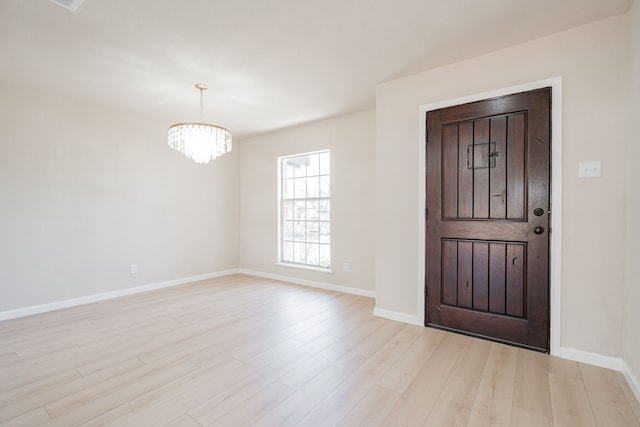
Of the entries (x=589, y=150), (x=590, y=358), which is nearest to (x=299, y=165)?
(x=589, y=150)

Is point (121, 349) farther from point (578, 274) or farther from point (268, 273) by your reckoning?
point (578, 274)

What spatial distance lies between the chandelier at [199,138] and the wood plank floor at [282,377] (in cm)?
181

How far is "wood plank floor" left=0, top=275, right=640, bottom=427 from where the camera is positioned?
161 cm

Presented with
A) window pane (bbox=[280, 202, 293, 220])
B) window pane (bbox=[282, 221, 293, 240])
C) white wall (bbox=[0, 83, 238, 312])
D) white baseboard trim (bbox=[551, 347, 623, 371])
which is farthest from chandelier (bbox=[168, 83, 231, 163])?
white baseboard trim (bbox=[551, 347, 623, 371])

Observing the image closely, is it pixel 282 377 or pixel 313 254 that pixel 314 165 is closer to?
pixel 313 254

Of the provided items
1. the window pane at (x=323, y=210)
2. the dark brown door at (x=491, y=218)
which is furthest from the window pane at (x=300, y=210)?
the dark brown door at (x=491, y=218)

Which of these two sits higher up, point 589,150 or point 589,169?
point 589,150

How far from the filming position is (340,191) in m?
4.29

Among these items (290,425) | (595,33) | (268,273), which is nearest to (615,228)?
(595,33)

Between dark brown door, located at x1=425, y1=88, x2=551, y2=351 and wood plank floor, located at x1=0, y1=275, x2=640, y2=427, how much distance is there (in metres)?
0.26

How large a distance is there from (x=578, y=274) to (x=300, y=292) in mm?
3074

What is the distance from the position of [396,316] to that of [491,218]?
135cm

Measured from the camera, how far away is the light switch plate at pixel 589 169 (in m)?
2.14

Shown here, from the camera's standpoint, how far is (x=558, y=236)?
2.26 meters
